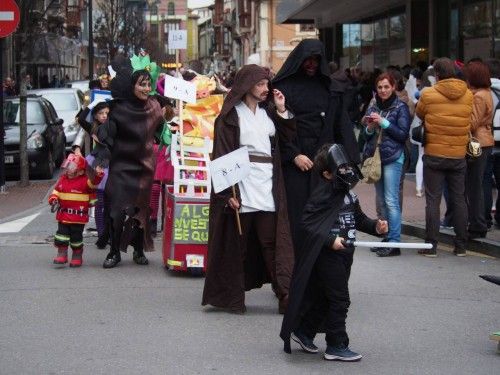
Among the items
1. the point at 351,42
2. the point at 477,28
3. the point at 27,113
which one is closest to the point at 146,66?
the point at 477,28

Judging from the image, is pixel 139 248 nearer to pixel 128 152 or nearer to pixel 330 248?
pixel 128 152

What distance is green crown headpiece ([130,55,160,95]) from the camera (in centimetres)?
1065

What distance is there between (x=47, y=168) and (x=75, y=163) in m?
10.7

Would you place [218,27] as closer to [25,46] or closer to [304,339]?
[25,46]

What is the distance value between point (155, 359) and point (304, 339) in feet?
3.11

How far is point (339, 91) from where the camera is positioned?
8.59 metres

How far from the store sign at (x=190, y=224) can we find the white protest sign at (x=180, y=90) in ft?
3.31

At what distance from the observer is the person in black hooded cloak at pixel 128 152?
1040 centimetres

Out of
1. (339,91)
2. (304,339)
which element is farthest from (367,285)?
(304,339)

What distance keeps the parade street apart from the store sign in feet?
1.19

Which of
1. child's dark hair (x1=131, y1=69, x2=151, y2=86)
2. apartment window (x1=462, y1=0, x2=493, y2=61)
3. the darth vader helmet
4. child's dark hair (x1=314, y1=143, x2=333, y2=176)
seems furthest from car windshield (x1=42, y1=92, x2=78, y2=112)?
the darth vader helmet

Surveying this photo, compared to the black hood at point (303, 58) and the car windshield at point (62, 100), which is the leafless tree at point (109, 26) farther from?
the black hood at point (303, 58)

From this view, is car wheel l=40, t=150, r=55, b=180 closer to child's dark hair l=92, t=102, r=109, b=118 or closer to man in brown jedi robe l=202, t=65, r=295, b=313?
child's dark hair l=92, t=102, r=109, b=118

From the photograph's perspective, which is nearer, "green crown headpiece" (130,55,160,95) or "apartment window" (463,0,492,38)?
"green crown headpiece" (130,55,160,95)
